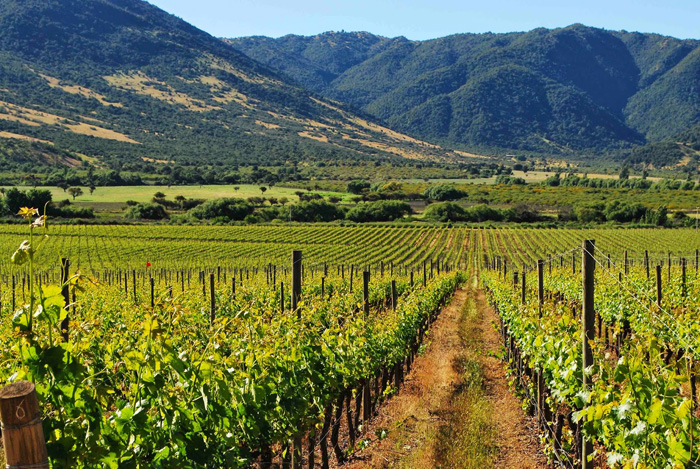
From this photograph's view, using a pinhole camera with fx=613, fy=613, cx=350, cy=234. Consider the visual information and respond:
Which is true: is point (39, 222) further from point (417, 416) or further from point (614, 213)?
point (614, 213)

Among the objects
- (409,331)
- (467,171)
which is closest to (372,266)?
(409,331)

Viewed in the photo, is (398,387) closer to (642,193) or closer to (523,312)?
(523,312)

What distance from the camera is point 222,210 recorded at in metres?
77.7

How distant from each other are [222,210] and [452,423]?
7219 cm

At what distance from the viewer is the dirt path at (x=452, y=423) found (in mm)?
6645

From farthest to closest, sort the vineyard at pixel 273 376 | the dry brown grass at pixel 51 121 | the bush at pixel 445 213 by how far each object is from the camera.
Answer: the dry brown grass at pixel 51 121
the bush at pixel 445 213
the vineyard at pixel 273 376

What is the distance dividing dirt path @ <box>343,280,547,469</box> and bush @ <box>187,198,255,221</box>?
217ft

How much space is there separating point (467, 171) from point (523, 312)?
562 feet

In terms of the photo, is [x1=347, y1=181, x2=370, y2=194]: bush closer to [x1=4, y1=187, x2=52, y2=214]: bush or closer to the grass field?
the grass field

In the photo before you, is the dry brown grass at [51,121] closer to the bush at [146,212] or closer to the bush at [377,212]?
the bush at [146,212]

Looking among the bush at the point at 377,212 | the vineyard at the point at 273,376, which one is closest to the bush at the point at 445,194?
the bush at the point at 377,212

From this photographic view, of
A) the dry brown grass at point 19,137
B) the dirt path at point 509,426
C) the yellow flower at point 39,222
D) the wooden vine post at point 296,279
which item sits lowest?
the dirt path at point 509,426

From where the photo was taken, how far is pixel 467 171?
578ft

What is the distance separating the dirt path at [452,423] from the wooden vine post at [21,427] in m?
4.99
